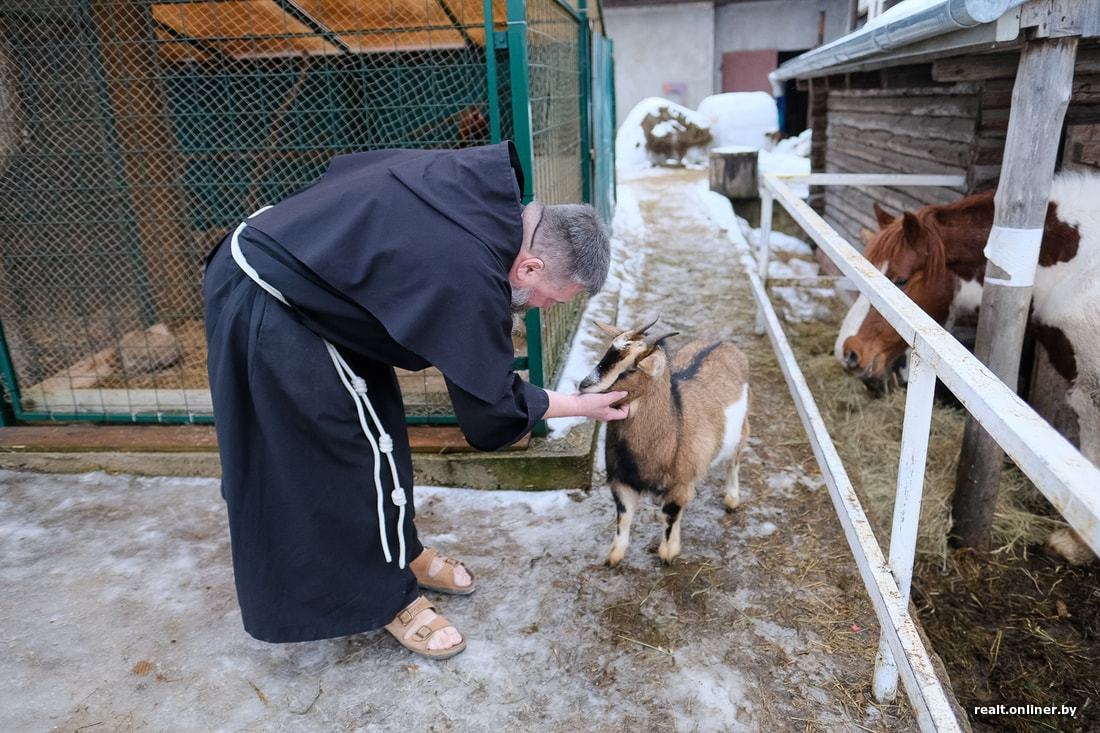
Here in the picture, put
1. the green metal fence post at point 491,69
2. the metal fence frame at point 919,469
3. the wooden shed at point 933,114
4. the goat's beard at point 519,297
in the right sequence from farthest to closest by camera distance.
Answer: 1. the wooden shed at point 933,114
2. the green metal fence post at point 491,69
3. the goat's beard at point 519,297
4. the metal fence frame at point 919,469

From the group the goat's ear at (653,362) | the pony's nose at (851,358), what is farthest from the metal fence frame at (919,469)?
the pony's nose at (851,358)

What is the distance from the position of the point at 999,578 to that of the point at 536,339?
2.62 meters

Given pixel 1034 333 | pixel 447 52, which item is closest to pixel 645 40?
pixel 447 52

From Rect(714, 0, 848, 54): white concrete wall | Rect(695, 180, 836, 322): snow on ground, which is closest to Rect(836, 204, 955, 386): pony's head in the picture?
Rect(695, 180, 836, 322): snow on ground

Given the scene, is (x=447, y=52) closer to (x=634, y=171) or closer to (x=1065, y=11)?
(x=1065, y=11)

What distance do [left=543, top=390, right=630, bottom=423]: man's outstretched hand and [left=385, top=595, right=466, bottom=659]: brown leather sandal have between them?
99cm

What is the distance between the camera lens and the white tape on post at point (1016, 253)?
329cm

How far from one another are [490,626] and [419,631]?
31 cm

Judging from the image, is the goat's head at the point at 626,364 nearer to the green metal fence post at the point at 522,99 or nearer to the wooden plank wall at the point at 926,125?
the green metal fence post at the point at 522,99

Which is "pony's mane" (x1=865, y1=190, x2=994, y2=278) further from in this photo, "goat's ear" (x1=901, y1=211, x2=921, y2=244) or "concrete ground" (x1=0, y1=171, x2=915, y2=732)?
"concrete ground" (x1=0, y1=171, x2=915, y2=732)

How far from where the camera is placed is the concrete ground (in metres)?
2.66

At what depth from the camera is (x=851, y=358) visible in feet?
16.0

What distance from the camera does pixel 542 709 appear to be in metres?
2.67

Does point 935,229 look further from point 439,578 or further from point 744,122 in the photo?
point 744,122
